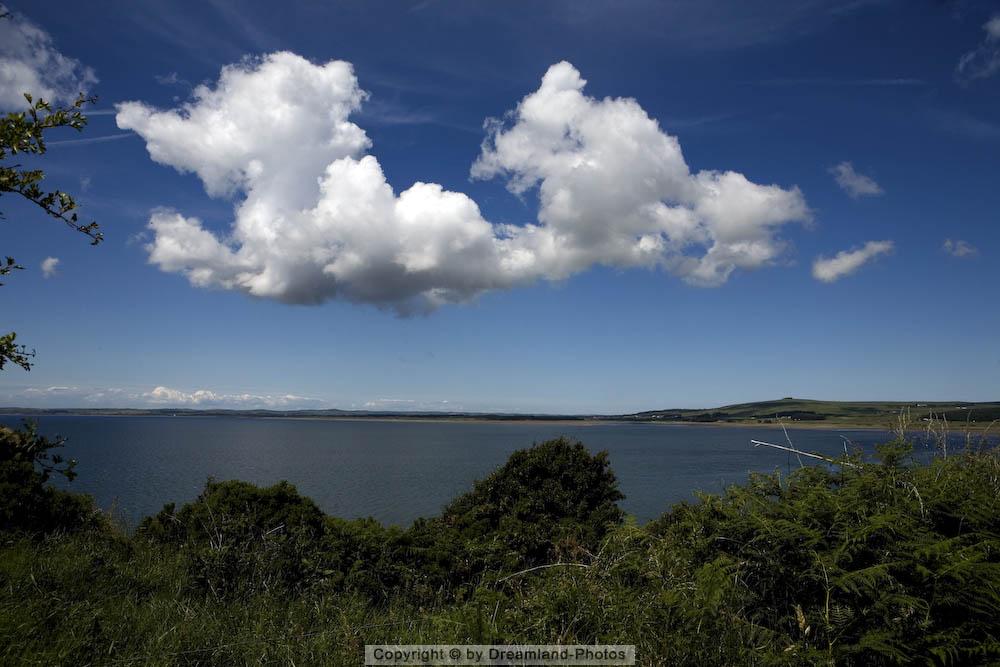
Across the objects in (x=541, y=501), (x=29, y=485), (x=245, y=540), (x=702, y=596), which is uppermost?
(x=702, y=596)

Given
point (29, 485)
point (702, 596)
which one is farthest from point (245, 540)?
point (702, 596)

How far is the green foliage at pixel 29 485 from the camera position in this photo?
306 inches

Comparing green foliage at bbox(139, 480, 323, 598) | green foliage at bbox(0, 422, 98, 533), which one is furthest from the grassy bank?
green foliage at bbox(0, 422, 98, 533)

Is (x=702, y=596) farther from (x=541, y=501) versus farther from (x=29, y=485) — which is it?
(x=541, y=501)

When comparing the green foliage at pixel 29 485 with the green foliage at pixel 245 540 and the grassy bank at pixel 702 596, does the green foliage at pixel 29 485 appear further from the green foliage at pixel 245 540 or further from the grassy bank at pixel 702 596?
the grassy bank at pixel 702 596

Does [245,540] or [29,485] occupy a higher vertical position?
[29,485]

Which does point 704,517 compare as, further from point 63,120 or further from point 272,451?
point 272,451

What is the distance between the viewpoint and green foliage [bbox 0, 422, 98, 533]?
306 inches

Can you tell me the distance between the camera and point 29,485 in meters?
8.79

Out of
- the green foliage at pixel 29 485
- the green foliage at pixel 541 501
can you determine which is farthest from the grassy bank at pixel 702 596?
the green foliage at pixel 541 501

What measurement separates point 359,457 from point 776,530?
79707mm

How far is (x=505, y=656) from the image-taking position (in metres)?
3.08

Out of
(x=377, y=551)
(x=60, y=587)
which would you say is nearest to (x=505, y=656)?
(x=60, y=587)

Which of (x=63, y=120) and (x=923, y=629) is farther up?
(x=63, y=120)
